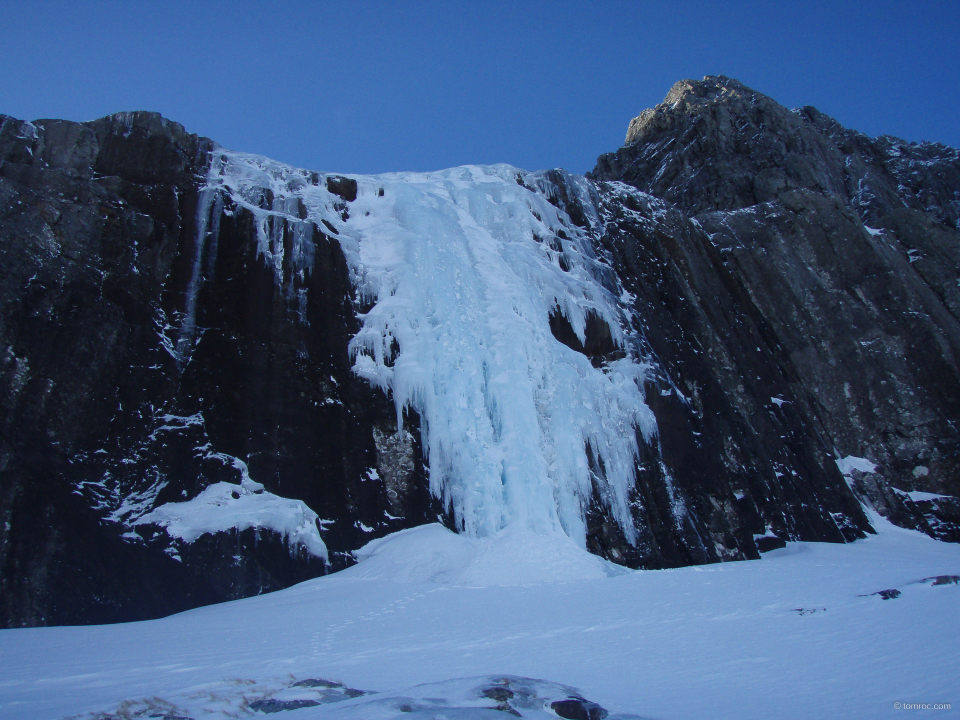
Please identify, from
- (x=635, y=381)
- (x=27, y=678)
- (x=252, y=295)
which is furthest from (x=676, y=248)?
(x=27, y=678)

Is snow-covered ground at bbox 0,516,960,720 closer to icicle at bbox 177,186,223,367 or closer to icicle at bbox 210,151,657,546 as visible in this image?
icicle at bbox 210,151,657,546

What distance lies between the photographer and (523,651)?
5723mm

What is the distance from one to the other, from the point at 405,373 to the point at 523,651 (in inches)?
321

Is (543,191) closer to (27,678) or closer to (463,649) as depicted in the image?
(463,649)

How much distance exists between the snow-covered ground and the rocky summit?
1.95 m

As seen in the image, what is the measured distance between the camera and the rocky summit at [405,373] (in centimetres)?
1023

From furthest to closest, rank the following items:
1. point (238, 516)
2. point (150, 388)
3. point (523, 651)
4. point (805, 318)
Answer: point (805, 318) < point (150, 388) < point (238, 516) < point (523, 651)

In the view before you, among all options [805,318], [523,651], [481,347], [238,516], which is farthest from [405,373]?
[805,318]

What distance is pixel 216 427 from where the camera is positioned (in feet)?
38.0

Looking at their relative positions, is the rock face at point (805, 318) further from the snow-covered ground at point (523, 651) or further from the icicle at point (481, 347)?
the snow-covered ground at point (523, 651)

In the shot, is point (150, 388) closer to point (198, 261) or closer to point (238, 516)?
point (238, 516)

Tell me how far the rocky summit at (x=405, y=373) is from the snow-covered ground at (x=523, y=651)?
195cm

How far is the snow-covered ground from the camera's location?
13.0ft

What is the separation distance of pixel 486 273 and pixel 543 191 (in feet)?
16.8
